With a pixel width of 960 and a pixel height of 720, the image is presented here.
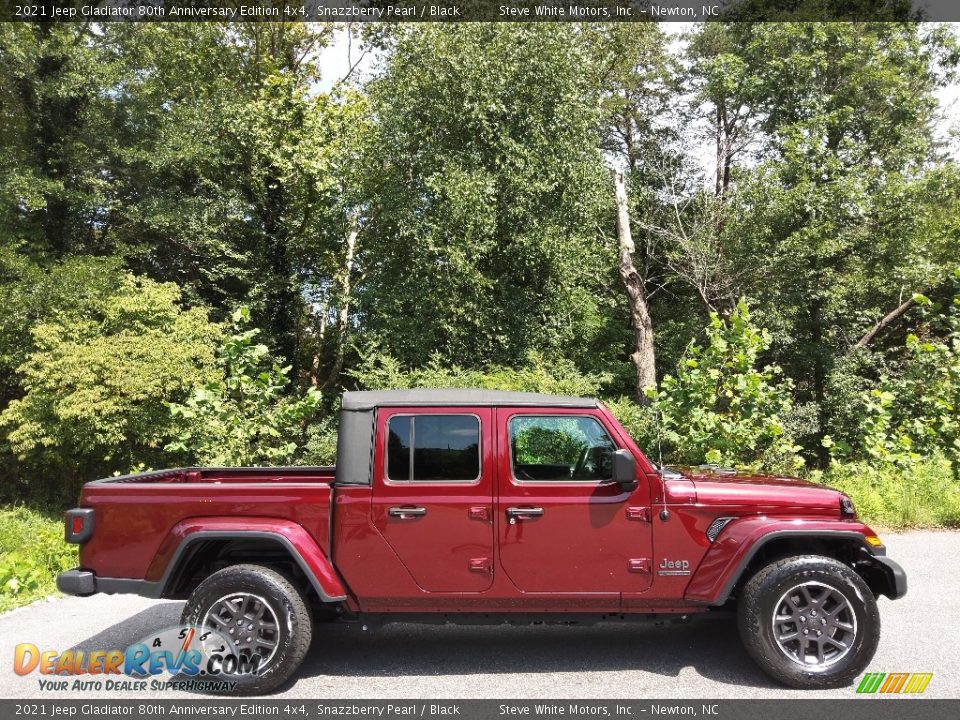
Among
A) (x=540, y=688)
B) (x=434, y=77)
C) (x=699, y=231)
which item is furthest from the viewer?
(x=699, y=231)

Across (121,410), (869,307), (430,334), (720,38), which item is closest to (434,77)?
(430,334)

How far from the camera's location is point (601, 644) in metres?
5.16

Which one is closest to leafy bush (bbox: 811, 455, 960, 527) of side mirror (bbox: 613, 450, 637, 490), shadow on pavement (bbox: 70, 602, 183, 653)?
side mirror (bbox: 613, 450, 637, 490)

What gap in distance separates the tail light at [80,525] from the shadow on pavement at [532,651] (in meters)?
1.56

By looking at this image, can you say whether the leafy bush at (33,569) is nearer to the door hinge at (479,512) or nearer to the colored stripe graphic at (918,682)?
the door hinge at (479,512)

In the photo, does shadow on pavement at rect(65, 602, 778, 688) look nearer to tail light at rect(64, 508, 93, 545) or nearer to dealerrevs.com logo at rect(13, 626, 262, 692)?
dealerrevs.com logo at rect(13, 626, 262, 692)

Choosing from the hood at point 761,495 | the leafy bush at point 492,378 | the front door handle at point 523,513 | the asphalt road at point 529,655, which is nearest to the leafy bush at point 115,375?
the leafy bush at point 492,378

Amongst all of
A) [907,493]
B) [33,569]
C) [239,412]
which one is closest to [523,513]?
[33,569]

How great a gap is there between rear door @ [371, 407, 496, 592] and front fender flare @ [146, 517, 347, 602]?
42 cm

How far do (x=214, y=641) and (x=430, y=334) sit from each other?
13.0m

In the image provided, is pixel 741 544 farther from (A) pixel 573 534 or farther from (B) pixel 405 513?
(B) pixel 405 513

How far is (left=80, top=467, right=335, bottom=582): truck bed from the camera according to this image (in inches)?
177

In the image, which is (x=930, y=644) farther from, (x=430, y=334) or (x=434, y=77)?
(x=434, y=77)

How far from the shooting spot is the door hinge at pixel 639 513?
4516mm
